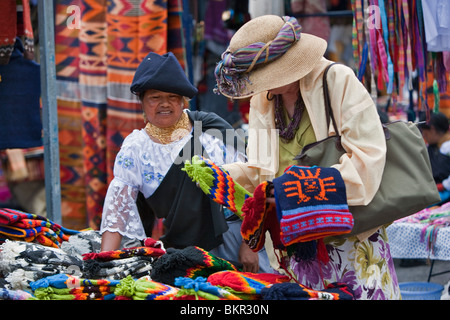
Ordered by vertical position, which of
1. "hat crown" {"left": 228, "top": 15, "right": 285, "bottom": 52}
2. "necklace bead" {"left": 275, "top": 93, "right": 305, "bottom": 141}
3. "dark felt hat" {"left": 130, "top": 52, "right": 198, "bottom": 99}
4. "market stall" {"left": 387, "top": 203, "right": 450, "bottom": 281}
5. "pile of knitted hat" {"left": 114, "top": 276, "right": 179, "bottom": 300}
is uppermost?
A: "hat crown" {"left": 228, "top": 15, "right": 285, "bottom": 52}

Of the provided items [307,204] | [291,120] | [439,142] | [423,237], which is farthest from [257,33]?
[439,142]

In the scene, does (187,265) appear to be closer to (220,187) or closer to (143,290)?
(143,290)

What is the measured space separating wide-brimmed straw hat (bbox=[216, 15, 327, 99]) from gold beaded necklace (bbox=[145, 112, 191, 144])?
2.78 feet

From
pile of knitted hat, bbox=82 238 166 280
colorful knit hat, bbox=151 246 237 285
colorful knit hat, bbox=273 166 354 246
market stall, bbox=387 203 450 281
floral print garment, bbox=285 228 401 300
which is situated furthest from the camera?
market stall, bbox=387 203 450 281

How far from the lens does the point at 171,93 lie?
9.28 feet

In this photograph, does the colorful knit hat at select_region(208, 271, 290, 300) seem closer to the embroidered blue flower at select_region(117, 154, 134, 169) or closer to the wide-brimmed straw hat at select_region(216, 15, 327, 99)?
the wide-brimmed straw hat at select_region(216, 15, 327, 99)

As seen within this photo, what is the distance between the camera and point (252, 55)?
205 cm

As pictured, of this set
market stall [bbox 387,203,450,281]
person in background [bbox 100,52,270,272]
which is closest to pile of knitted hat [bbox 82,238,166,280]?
person in background [bbox 100,52,270,272]

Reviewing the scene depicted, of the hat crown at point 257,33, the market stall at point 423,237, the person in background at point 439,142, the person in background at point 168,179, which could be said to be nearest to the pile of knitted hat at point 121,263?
the person in background at point 168,179

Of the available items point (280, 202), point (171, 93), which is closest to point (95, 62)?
point (171, 93)

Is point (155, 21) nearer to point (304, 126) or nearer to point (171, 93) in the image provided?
point (171, 93)

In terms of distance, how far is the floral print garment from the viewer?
2.05 meters

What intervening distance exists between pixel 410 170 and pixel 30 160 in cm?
349

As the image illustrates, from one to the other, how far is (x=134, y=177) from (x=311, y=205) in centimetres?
120
